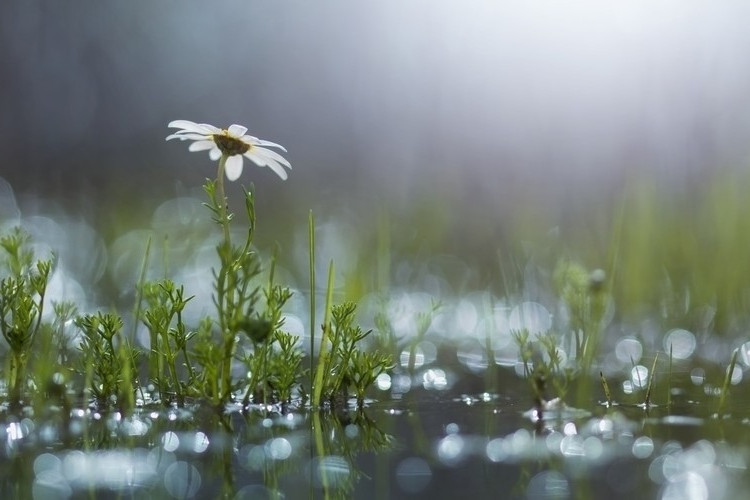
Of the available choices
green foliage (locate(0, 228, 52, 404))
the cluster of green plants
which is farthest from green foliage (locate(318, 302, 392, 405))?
green foliage (locate(0, 228, 52, 404))

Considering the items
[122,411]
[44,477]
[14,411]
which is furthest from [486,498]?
[14,411]

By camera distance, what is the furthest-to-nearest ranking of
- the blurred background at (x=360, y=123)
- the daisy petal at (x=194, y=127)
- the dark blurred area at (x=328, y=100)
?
1. the dark blurred area at (x=328, y=100)
2. the blurred background at (x=360, y=123)
3. the daisy petal at (x=194, y=127)

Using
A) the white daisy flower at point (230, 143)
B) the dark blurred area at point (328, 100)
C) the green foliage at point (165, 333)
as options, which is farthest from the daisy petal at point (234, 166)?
the dark blurred area at point (328, 100)

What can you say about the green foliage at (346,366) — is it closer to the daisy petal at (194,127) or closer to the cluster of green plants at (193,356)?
the cluster of green plants at (193,356)

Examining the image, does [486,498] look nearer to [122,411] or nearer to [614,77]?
[122,411]

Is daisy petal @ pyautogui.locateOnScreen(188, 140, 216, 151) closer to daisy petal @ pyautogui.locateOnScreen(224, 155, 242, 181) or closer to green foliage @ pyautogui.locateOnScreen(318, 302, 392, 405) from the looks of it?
daisy petal @ pyautogui.locateOnScreen(224, 155, 242, 181)

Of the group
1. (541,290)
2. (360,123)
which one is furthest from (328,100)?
(541,290)
